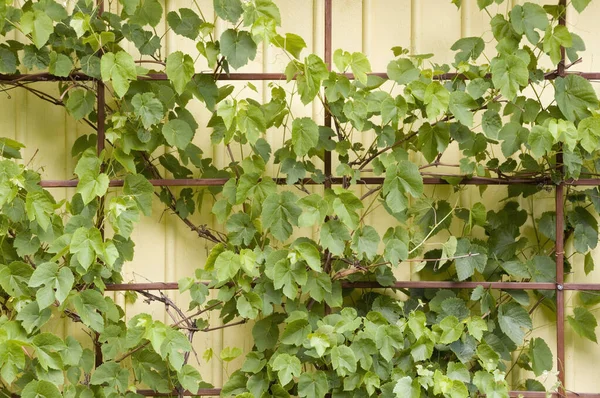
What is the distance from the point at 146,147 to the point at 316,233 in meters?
0.64

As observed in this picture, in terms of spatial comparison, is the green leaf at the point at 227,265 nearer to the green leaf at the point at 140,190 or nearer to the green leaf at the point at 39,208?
the green leaf at the point at 140,190

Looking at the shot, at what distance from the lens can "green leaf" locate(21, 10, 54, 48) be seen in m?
2.11

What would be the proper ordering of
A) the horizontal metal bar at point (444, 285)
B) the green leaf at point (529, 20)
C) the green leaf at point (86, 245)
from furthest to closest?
the horizontal metal bar at point (444, 285) < the green leaf at point (529, 20) < the green leaf at point (86, 245)

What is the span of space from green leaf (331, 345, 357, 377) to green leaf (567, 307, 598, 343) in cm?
80

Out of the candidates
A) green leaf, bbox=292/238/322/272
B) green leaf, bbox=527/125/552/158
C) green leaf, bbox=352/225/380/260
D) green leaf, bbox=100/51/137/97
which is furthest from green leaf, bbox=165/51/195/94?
green leaf, bbox=527/125/552/158

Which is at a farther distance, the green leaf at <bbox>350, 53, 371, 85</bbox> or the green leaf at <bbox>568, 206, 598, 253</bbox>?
the green leaf at <bbox>568, 206, 598, 253</bbox>

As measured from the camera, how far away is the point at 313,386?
2.22 meters

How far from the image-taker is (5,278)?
219 cm

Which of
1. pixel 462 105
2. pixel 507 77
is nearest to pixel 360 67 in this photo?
pixel 462 105

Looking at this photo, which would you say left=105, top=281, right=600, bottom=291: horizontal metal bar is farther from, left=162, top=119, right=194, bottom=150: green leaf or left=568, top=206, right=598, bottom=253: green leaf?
left=162, top=119, right=194, bottom=150: green leaf

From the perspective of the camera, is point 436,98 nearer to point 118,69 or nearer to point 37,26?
point 118,69

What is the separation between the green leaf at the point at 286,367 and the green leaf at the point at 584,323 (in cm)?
95

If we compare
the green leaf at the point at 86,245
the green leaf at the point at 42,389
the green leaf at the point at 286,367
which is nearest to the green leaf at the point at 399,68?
the green leaf at the point at 286,367

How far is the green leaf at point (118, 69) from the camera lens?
2.12 metres
